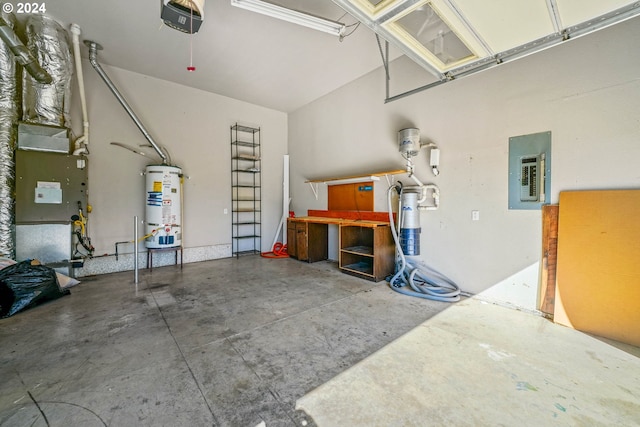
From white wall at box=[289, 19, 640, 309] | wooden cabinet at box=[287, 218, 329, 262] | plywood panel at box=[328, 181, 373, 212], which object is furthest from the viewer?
wooden cabinet at box=[287, 218, 329, 262]

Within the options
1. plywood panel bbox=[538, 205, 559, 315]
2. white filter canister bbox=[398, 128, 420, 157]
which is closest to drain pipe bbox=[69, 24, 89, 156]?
white filter canister bbox=[398, 128, 420, 157]

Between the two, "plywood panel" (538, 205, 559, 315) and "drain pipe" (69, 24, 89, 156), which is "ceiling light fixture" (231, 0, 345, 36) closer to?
"drain pipe" (69, 24, 89, 156)

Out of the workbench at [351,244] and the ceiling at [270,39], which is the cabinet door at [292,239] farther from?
the ceiling at [270,39]

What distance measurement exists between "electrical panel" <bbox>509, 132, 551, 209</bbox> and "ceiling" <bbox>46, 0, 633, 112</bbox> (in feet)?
3.43

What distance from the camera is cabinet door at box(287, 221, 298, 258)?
5.43 metres

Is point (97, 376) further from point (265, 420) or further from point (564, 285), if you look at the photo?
point (564, 285)

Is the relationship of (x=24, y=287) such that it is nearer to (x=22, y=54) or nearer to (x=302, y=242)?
(x=22, y=54)

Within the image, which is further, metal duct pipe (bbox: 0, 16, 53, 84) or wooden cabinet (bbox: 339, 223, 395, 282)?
wooden cabinet (bbox: 339, 223, 395, 282)

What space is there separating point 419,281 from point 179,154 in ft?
16.4

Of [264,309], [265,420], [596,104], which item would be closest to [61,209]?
[264,309]

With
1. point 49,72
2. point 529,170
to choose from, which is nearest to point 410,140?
point 529,170

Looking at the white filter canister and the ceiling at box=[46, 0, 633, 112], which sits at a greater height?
the ceiling at box=[46, 0, 633, 112]

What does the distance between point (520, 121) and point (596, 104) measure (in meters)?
0.58

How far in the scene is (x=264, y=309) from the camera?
2854 millimetres
